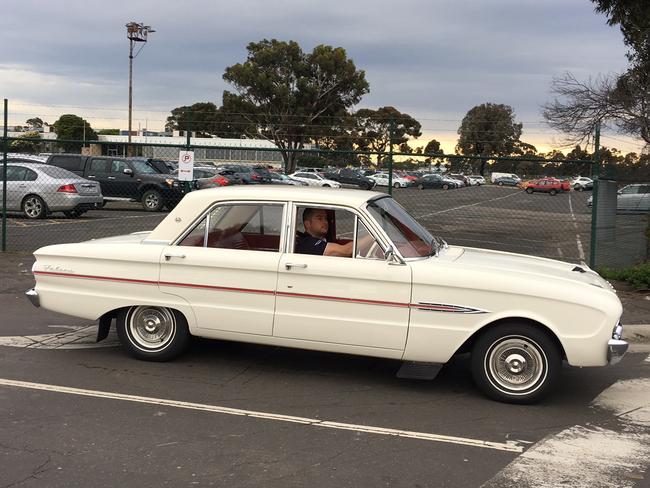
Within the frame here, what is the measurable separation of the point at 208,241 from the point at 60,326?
2703 millimetres

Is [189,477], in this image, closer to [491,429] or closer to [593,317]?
[491,429]

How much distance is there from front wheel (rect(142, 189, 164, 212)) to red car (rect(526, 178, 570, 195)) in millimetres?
12718

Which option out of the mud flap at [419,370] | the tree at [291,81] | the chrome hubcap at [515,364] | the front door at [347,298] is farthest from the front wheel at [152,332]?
the tree at [291,81]

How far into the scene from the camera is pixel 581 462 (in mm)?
4082

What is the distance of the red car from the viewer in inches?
433

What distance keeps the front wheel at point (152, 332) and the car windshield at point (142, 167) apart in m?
15.9

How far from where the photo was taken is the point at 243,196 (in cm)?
575

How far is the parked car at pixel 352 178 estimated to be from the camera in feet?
47.5

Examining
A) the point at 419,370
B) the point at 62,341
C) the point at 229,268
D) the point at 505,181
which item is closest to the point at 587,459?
the point at 419,370

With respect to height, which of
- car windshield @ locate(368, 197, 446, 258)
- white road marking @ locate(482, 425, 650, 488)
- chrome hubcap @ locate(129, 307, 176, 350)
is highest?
car windshield @ locate(368, 197, 446, 258)

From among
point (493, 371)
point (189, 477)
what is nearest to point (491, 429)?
point (493, 371)

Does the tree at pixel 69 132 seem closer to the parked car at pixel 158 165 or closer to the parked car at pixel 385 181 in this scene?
the parked car at pixel 158 165

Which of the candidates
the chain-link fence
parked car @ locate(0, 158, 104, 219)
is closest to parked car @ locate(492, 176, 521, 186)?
the chain-link fence

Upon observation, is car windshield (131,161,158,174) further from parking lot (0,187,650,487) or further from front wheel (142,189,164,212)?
parking lot (0,187,650,487)
